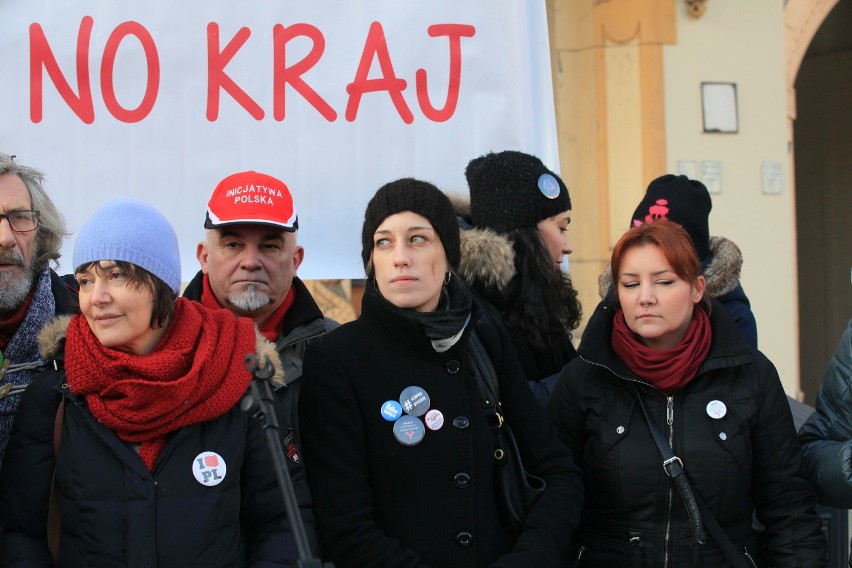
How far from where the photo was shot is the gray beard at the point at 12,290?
260 centimetres

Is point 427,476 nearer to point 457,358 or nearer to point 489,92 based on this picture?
point 457,358

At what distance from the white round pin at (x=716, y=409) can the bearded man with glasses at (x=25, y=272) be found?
1.75 metres

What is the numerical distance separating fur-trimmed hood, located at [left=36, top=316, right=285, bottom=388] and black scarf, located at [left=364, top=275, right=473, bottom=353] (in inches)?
11.7

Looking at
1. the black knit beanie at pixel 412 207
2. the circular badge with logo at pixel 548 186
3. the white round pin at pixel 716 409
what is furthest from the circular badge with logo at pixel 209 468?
the circular badge with logo at pixel 548 186

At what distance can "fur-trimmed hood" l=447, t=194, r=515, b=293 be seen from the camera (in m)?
3.17

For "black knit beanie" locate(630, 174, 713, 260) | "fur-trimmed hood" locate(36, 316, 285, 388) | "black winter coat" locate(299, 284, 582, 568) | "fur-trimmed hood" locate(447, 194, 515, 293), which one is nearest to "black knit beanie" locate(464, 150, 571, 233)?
"fur-trimmed hood" locate(447, 194, 515, 293)

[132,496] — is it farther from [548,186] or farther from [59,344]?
[548,186]

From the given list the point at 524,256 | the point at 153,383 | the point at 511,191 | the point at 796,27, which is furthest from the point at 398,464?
the point at 796,27

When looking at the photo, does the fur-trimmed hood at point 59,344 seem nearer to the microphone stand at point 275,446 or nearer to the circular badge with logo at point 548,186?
the microphone stand at point 275,446

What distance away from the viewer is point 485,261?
3166mm

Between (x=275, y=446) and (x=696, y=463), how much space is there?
1.50 meters

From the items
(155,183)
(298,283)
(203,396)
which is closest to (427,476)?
(203,396)

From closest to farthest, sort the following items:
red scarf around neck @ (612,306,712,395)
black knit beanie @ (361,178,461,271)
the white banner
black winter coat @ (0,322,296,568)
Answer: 1. black winter coat @ (0,322,296,568)
2. black knit beanie @ (361,178,461,271)
3. red scarf around neck @ (612,306,712,395)
4. the white banner

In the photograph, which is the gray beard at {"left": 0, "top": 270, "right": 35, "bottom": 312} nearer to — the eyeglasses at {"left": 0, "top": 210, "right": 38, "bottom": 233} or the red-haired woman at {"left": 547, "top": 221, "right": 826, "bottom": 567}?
the eyeglasses at {"left": 0, "top": 210, "right": 38, "bottom": 233}
